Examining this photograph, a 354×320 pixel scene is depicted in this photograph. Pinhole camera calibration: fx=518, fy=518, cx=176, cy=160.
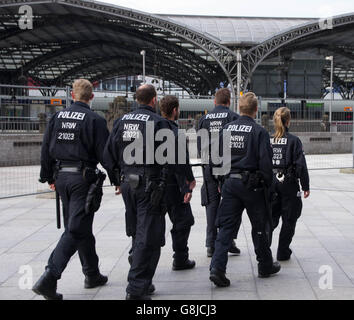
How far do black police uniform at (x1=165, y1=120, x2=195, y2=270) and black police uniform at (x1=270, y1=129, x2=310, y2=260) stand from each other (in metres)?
1.21

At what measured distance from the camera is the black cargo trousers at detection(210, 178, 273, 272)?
17.3 ft

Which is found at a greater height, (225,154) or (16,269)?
(225,154)

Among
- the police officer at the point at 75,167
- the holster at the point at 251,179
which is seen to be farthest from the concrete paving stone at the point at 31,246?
the holster at the point at 251,179

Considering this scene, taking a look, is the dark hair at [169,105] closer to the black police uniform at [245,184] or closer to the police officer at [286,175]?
the black police uniform at [245,184]

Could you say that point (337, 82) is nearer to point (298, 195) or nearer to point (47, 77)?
point (47, 77)

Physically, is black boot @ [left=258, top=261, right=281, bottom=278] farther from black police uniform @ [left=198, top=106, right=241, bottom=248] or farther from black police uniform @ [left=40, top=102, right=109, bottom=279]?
black police uniform @ [left=40, top=102, right=109, bottom=279]

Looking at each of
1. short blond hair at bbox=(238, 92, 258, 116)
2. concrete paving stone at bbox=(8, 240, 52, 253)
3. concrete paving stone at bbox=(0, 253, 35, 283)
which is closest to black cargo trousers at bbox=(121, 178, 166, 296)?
short blond hair at bbox=(238, 92, 258, 116)

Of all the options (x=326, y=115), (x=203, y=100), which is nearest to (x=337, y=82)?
(x=326, y=115)

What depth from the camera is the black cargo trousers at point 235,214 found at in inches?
208

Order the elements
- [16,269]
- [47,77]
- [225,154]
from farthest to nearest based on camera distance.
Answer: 1. [47,77]
2. [16,269]
3. [225,154]

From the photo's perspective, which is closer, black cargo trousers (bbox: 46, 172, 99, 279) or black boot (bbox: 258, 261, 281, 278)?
black cargo trousers (bbox: 46, 172, 99, 279)
